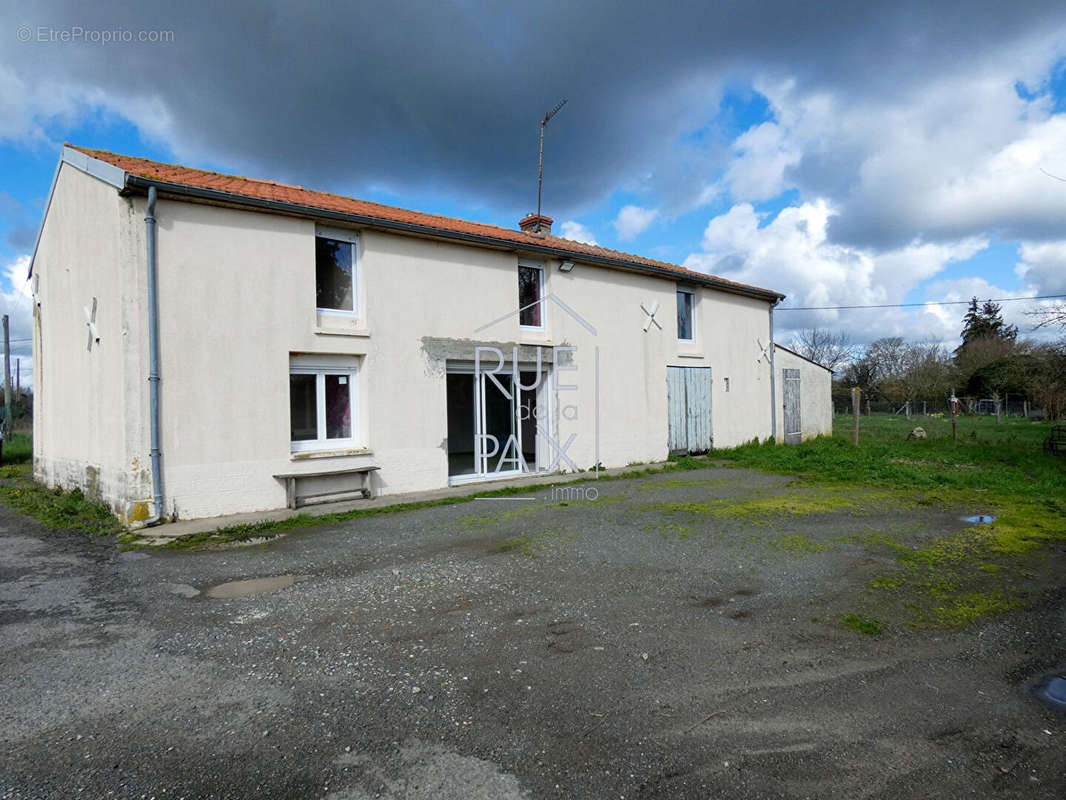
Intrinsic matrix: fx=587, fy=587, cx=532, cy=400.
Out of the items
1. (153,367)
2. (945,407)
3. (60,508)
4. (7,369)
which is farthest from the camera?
(945,407)

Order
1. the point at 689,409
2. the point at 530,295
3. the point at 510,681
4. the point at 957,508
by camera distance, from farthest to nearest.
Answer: the point at 689,409 → the point at 530,295 → the point at 957,508 → the point at 510,681

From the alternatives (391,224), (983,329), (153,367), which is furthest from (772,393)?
(983,329)

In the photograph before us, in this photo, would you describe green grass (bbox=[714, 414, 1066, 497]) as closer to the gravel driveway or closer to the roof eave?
the gravel driveway

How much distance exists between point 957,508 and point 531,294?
7763 mm

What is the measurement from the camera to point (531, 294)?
11.7 metres

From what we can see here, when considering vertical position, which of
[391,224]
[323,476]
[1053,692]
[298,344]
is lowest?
[1053,692]

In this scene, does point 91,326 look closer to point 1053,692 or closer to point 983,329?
point 1053,692

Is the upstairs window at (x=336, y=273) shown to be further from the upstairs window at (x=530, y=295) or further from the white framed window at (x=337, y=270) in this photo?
the upstairs window at (x=530, y=295)

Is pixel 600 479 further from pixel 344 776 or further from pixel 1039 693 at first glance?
pixel 344 776

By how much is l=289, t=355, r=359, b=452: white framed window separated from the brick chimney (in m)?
7.56

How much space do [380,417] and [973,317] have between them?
5527cm

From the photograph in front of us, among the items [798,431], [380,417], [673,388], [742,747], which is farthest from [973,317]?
[742,747]

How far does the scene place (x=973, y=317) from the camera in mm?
48219

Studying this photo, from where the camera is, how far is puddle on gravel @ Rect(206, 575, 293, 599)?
16.0 feet
